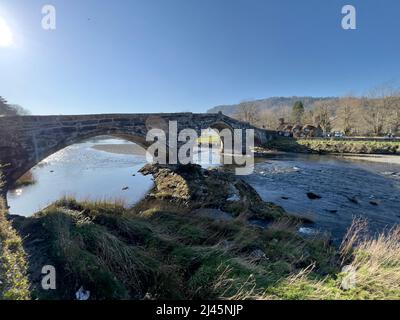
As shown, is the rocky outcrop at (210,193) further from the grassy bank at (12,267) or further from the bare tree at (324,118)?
the bare tree at (324,118)

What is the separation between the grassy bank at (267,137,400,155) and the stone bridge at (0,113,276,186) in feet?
99.8

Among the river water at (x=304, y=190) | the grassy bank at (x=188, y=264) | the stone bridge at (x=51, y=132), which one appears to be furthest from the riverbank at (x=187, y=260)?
the stone bridge at (x=51, y=132)

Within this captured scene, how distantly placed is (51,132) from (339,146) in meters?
41.7

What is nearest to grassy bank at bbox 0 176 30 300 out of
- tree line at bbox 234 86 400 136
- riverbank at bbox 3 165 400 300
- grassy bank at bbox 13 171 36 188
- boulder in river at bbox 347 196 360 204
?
riverbank at bbox 3 165 400 300

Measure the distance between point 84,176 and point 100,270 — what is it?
71.9 feet

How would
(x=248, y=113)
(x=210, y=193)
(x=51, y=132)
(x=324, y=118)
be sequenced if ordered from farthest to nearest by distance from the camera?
(x=248, y=113)
(x=324, y=118)
(x=51, y=132)
(x=210, y=193)

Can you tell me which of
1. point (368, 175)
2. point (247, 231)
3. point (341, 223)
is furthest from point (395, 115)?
point (247, 231)

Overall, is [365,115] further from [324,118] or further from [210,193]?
[210,193]

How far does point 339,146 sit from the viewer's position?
39.4 meters

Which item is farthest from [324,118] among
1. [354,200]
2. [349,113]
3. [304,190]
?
[354,200]

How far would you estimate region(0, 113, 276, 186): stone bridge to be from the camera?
40.0 feet

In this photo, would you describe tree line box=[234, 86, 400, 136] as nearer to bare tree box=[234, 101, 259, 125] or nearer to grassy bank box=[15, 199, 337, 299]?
bare tree box=[234, 101, 259, 125]
